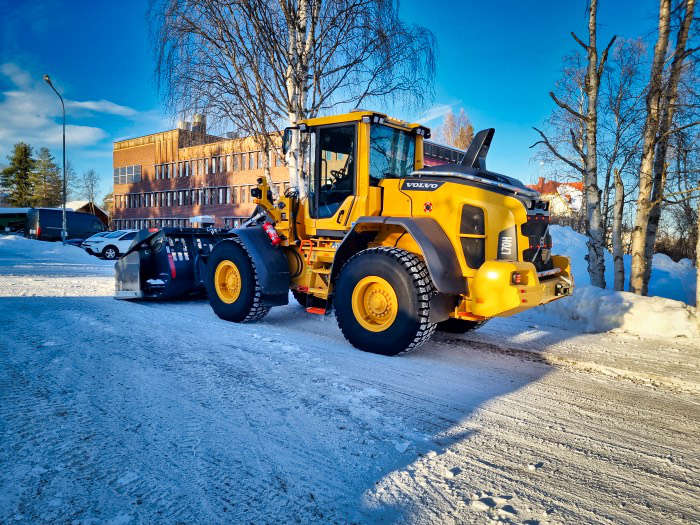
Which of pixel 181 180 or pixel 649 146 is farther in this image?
A: pixel 181 180

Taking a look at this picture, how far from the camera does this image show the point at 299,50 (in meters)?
10.8

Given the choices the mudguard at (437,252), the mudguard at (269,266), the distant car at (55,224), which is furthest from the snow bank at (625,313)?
the distant car at (55,224)

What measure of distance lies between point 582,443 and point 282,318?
4.73m

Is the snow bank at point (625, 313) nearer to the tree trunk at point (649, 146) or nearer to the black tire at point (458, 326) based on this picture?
the tree trunk at point (649, 146)

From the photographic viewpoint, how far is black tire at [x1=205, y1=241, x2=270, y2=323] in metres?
6.10

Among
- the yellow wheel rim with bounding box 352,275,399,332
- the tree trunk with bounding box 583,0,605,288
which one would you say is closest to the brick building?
the tree trunk with bounding box 583,0,605,288

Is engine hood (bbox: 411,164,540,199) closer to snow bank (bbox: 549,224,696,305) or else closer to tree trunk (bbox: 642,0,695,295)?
tree trunk (bbox: 642,0,695,295)

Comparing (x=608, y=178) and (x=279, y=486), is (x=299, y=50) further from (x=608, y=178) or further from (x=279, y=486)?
(x=608, y=178)

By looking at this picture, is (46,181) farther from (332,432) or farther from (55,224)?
(332,432)

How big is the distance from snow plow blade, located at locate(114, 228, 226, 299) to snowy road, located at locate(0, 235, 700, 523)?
2311 mm

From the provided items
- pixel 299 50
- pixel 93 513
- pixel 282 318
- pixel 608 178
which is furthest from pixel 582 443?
pixel 608 178

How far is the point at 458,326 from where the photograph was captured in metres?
6.02

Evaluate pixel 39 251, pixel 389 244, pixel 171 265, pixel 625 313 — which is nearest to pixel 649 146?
pixel 625 313

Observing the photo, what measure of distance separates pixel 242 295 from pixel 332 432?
146 inches
